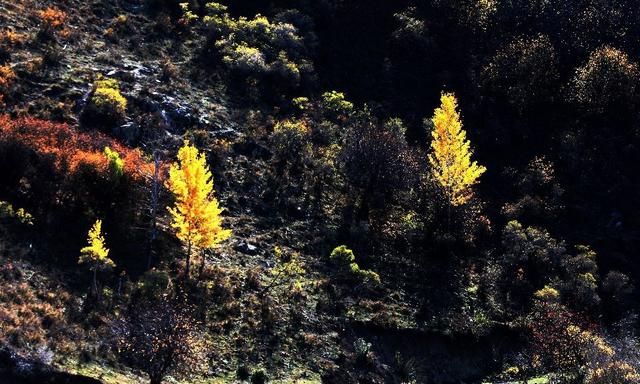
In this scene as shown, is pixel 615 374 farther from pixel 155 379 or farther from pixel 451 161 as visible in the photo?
pixel 155 379

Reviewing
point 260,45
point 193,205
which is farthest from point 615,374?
point 260,45

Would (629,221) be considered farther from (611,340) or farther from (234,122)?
(234,122)

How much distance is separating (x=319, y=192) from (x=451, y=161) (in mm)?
11442

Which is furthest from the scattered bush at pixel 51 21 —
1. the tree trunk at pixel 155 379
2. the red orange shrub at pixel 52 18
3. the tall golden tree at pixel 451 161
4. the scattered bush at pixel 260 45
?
the tree trunk at pixel 155 379

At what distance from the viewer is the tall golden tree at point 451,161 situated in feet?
188

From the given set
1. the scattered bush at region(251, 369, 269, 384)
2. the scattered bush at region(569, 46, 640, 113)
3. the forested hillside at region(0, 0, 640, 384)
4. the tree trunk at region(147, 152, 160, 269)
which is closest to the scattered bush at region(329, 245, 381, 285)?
the forested hillside at region(0, 0, 640, 384)

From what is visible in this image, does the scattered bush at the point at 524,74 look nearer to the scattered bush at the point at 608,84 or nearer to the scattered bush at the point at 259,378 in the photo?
the scattered bush at the point at 608,84

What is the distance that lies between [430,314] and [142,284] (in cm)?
2114

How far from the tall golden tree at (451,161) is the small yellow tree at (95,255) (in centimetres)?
2696

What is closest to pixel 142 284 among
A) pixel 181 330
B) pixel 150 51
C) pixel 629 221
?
pixel 181 330

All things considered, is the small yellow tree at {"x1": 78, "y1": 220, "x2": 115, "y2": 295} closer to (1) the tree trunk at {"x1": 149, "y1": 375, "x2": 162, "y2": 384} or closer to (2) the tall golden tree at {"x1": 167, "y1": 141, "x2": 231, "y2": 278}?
(2) the tall golden tree at {"x1": 167, "y1": 141, "x2": 231, "y2": 278}

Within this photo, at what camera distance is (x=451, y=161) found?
190 ft

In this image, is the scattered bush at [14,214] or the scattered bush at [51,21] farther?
the scattered bush at [51,21]

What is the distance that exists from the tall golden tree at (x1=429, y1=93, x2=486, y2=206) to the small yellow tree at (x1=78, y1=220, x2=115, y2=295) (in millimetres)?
26962
